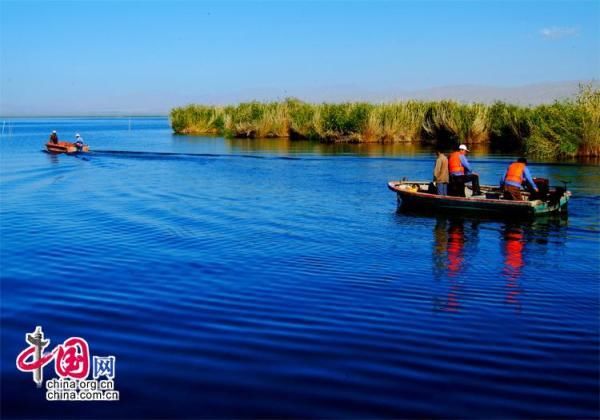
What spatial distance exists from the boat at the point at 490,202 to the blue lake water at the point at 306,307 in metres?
0.43

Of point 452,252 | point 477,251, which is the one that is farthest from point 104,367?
point 477,251

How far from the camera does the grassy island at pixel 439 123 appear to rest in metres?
31.5

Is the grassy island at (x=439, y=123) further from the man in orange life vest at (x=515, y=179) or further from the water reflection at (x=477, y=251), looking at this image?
the water reflection at (x=477, y=251)

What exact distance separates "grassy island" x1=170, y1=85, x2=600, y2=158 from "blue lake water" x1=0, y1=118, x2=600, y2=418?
1366cm

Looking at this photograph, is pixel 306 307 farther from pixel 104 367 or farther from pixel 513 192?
pixel 513 192

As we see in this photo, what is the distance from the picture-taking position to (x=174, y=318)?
795cm

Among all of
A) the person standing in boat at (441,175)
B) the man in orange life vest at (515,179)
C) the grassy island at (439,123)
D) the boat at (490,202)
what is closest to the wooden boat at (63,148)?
the grassy island at (439,123)

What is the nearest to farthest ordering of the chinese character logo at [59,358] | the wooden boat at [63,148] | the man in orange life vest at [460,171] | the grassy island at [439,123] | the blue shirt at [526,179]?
the chinese character logo at [59,358] → the blue shirt at [526,179] → the man in orange life vest at [460,171] → the grassy island at [439,123] → the wooden boat at [63,148]

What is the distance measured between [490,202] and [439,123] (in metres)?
29.9

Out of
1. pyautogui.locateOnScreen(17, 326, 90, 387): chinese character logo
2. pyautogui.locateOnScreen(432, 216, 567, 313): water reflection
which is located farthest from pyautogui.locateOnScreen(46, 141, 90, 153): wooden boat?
pyautogui.locateOnScreen(17, 326, 90, 387): chinese character logo

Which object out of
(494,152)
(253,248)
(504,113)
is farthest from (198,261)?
(504,113)

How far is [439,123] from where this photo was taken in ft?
149

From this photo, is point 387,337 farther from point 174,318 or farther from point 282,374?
point 174,318

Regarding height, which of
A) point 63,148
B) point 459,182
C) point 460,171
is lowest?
point 459,182
